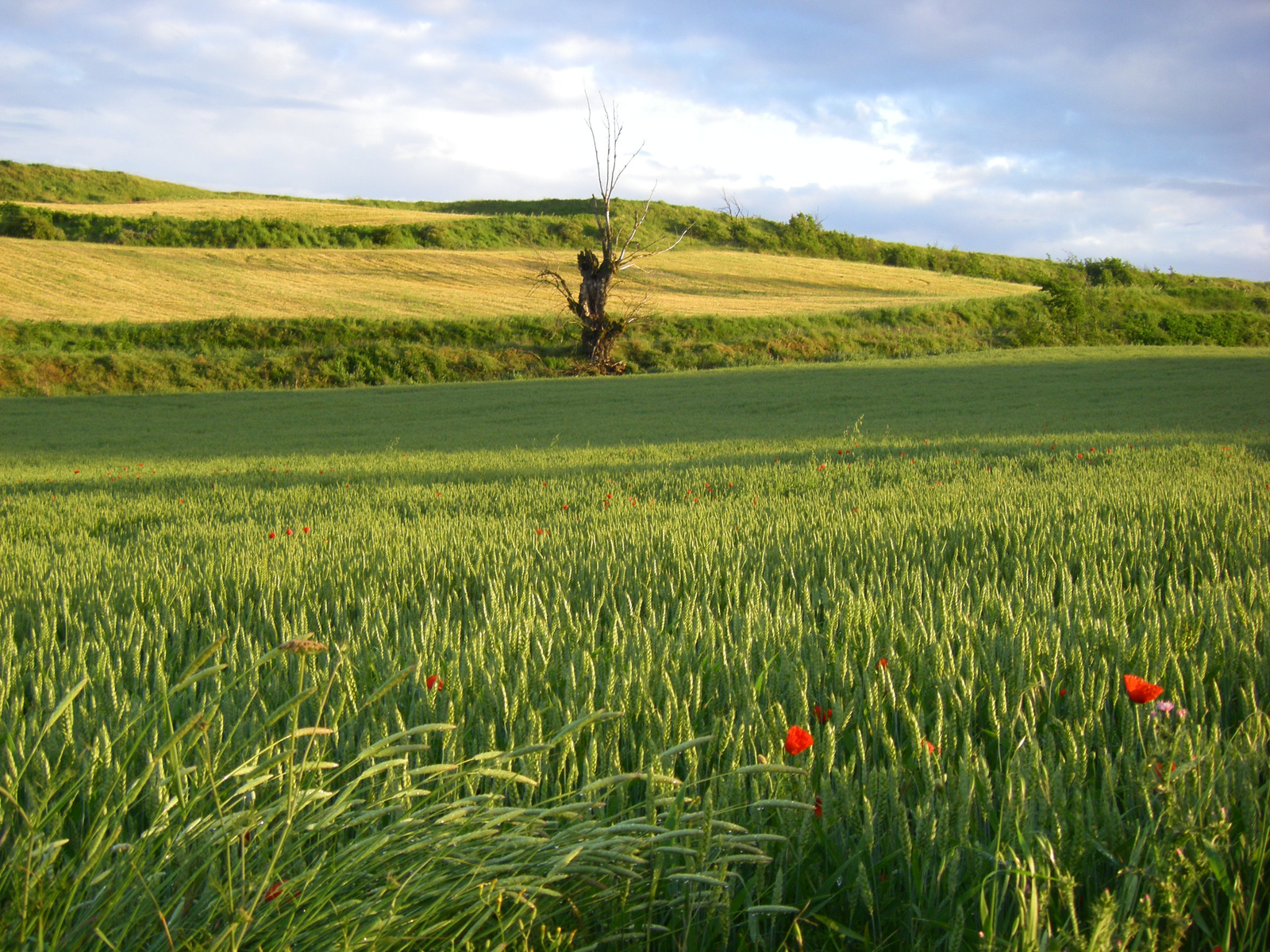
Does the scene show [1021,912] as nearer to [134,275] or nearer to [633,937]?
[633,937]

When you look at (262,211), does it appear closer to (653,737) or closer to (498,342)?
(498,342)

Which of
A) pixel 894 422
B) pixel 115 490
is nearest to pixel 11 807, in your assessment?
pixel 115 490

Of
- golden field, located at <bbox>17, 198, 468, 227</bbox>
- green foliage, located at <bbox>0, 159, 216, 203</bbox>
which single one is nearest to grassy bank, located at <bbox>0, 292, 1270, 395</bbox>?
golden field, located at <bbox>17, 198, 468, 227</bbox>

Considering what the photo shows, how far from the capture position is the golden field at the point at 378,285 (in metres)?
32.3

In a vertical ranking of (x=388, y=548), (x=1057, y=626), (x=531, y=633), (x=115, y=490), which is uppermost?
(x=1057, y=626)

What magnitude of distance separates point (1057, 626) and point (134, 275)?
42978 millimetres

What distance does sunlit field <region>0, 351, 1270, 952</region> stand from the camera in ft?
3.39

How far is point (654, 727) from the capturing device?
1635mm

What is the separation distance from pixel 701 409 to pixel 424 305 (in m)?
20.7

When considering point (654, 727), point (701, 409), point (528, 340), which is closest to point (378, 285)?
point (528, 340)

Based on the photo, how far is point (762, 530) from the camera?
3.97 m

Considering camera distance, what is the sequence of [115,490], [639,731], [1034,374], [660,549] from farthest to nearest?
[1034,374]
[115,490]
[660,549]
[639,731]

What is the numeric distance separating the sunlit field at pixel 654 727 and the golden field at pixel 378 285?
3116cm

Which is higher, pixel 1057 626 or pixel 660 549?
pixel 1057 626
